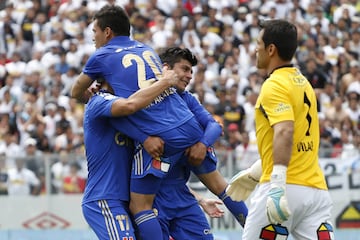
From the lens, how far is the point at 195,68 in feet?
70.0

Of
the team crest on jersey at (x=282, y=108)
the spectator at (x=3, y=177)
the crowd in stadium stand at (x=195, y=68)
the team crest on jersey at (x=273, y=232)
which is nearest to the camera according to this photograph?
the team crest on jersey at (x=282, y=108)

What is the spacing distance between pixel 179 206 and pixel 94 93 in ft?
3.95

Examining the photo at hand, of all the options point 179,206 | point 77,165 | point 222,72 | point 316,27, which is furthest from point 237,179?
point 316,27

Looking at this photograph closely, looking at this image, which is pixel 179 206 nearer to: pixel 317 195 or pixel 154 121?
pixel 154 121

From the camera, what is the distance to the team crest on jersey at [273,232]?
8031 millimetres

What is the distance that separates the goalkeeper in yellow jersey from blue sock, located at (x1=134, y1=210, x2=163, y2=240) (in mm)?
901

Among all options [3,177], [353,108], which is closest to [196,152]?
[3,177]

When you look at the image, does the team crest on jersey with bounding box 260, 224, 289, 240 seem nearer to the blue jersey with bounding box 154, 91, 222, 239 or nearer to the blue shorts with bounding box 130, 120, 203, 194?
the blue shorts with bounding box 130, 120, 203, 194

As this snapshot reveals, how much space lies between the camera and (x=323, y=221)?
26.5 feet

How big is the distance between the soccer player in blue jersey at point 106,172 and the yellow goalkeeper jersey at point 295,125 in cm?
93

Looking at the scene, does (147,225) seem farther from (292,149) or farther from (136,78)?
(292,149)

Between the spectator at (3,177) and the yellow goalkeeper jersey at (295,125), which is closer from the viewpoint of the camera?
the yellow goalkeeper jersey at (295,125)

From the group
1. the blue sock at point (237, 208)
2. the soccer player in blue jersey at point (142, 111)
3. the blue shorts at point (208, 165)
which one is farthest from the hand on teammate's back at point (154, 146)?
the blue sock at point (237, 208)

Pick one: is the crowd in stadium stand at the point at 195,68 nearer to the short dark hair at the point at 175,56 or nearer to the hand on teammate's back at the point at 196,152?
the short dark hair at the point at 175,56
